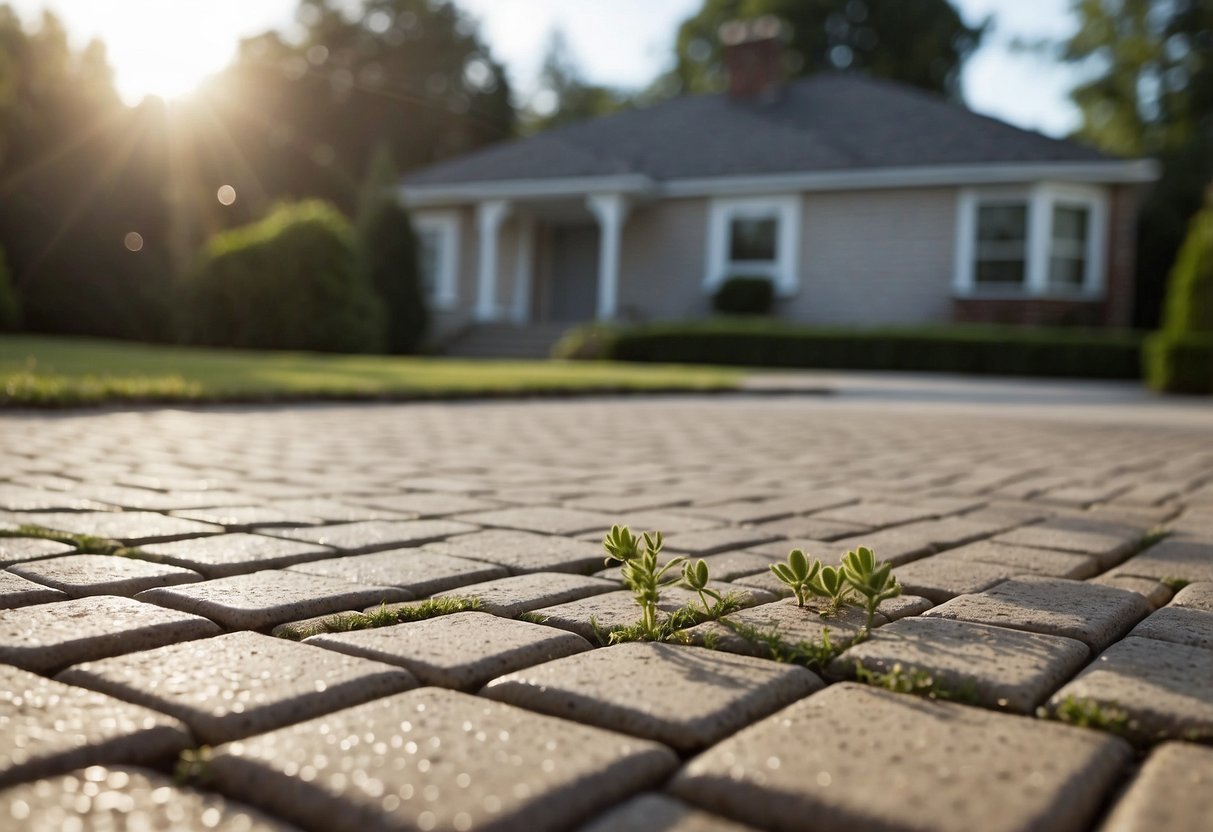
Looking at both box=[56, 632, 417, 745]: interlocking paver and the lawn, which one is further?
the lawn

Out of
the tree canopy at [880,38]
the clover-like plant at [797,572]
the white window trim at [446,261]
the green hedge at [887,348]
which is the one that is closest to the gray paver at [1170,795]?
the clover-like plant at [797,572]

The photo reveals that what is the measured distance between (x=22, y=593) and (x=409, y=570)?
648 mm

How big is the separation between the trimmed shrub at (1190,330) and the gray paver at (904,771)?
12.0m

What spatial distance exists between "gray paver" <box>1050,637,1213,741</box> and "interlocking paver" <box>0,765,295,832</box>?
37.4 inches

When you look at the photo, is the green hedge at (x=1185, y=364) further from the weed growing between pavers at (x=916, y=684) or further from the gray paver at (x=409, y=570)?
the weed growing between pavers at (x=916, y=684)

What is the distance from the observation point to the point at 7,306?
16438 mm

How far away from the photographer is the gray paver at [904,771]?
1017 millimetres

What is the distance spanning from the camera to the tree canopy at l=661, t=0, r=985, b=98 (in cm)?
3344

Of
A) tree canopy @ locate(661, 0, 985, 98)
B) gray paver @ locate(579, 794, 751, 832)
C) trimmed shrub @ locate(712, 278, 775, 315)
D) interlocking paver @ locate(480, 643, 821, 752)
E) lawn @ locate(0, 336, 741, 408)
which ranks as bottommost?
gray paver @ locate(579, 794, 751, 832)

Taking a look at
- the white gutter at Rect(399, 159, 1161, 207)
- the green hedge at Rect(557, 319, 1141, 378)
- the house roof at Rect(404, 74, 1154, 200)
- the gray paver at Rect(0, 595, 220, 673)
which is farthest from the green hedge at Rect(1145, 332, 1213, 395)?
the gray paver at Rect(0, 595, 220, 673)

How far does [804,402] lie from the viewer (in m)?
8.95

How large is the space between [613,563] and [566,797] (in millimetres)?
1184

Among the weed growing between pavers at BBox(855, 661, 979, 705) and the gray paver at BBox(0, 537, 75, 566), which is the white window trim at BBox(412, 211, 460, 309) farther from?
the weed growing between pavers at BBox(855, 661, 979, 705)

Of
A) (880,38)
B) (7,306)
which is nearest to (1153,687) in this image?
(7,306)
